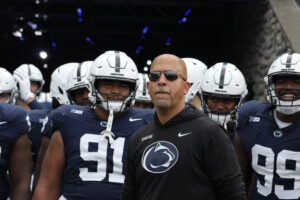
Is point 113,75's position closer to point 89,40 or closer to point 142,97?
point 142,97

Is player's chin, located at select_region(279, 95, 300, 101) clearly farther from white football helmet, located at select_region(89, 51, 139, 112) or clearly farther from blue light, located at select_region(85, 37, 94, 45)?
blue light, located at select_region(85, 37, 94, 45)

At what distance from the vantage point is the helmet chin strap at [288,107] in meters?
3.25

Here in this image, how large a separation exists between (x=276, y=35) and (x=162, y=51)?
10.3m

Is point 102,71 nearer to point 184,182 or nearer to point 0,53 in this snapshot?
point 184,182

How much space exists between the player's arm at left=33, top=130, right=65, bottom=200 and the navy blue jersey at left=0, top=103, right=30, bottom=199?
1.51 feet

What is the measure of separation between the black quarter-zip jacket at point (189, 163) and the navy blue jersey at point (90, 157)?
633mm

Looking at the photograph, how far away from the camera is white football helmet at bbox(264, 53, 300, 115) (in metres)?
3.27

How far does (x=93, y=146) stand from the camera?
9.37ft

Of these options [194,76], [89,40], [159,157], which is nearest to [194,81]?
[194,76]

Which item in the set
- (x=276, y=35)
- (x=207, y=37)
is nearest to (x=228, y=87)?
(x=276, y=35)

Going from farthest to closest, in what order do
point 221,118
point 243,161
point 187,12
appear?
point 187,12 → point 221,118 → point 243,161

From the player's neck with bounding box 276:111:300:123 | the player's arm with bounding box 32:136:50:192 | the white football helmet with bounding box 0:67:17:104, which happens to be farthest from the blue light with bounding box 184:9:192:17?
the player's arm with bounding box 32:136:50:192

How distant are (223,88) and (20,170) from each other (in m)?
1.77

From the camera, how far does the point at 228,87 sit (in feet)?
13.1
